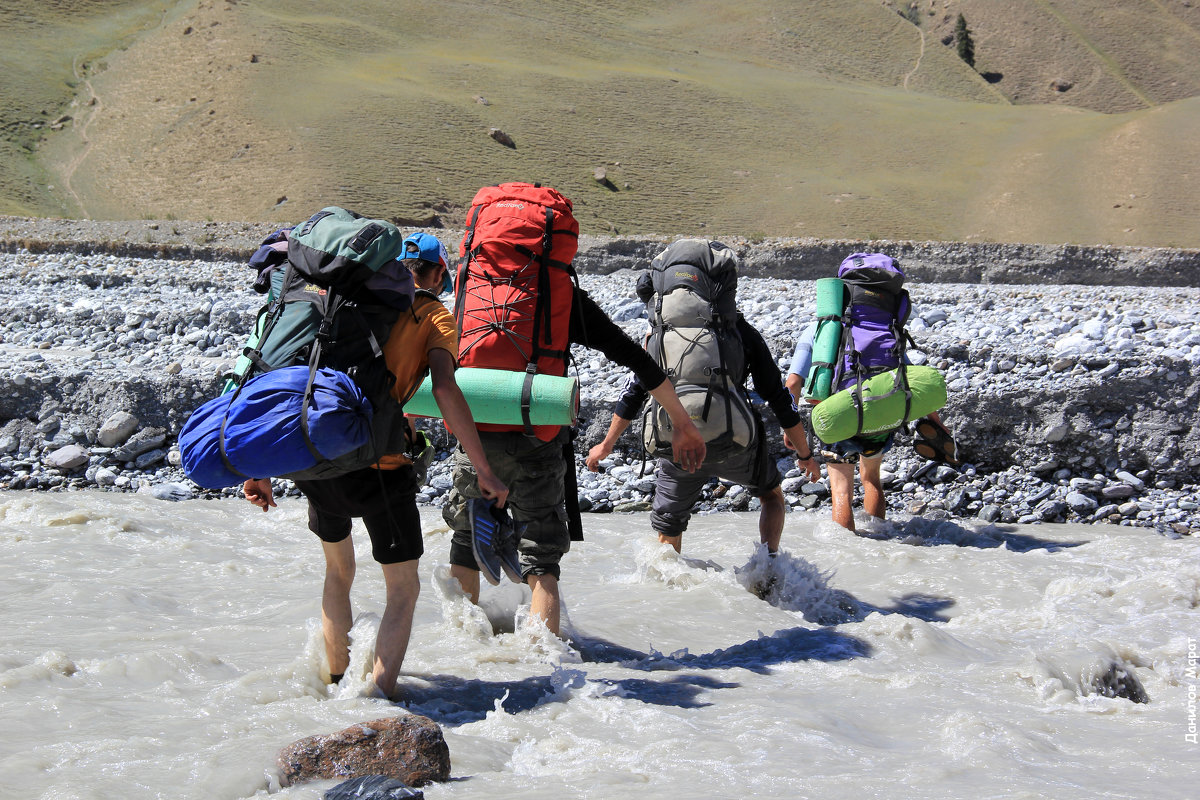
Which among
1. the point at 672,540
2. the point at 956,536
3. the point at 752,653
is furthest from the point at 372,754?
the point at 956,536

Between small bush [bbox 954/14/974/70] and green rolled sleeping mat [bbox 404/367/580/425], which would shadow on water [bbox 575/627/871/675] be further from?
small bush [bbox 954/14/974/70]

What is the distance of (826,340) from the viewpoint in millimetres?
5848

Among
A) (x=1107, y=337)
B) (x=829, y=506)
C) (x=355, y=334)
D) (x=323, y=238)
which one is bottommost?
(x=829, y=506)

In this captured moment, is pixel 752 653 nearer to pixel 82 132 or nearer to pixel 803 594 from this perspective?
pixel 803 594

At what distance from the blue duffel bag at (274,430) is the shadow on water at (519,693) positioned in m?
1.13

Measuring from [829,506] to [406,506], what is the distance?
4546mm

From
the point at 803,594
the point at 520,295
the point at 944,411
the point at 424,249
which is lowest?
the point at 803,594

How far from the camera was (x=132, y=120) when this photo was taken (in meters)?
Answer: 41.8

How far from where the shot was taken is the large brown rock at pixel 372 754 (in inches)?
116

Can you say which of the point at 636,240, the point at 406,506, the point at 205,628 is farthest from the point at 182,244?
the point at 406,506

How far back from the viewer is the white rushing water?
3.12 metres

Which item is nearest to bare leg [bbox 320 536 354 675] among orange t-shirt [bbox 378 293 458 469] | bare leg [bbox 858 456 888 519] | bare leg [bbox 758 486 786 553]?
orange t-shirt [bbox 378 293 458 469]

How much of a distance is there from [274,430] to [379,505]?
0.54 metres

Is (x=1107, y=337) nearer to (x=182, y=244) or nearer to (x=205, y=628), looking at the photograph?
(x=205, y=628)
